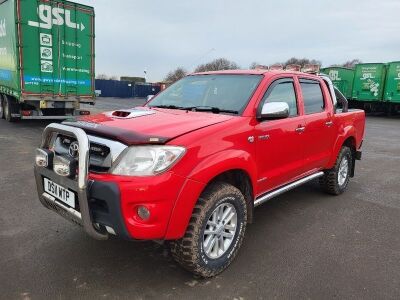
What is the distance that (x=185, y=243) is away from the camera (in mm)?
2875

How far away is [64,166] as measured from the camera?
9.41 ft

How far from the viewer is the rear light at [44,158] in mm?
3096

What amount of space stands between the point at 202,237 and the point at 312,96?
8.77ft

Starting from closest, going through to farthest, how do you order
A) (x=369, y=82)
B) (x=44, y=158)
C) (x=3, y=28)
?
(x=44, y=158)
(x=3, y=28)
(x=369, y=82)

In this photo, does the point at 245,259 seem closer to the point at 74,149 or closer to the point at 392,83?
the point at 74,149

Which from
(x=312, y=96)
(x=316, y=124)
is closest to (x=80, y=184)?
(x=316, y=124)

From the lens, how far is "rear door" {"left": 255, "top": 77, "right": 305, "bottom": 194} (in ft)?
11.8

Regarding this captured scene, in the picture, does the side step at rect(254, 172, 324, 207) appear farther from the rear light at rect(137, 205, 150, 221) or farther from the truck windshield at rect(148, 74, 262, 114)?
the rear light at rect(137, 205, 150, 221)

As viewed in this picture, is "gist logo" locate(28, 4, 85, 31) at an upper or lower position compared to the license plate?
upper

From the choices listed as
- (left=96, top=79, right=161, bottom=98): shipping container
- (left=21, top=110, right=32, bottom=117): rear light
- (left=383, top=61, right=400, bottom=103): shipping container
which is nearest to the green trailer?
(left=383, top=61, right=400, bottom=103): shipping container

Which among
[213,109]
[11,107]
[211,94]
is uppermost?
[211,94]

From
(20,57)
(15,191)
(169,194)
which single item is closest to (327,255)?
(169,194)

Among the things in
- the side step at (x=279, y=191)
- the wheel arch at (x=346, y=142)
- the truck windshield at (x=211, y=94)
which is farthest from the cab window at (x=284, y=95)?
the wheel arch at (x=346, y=142)

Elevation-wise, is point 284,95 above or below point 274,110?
above
